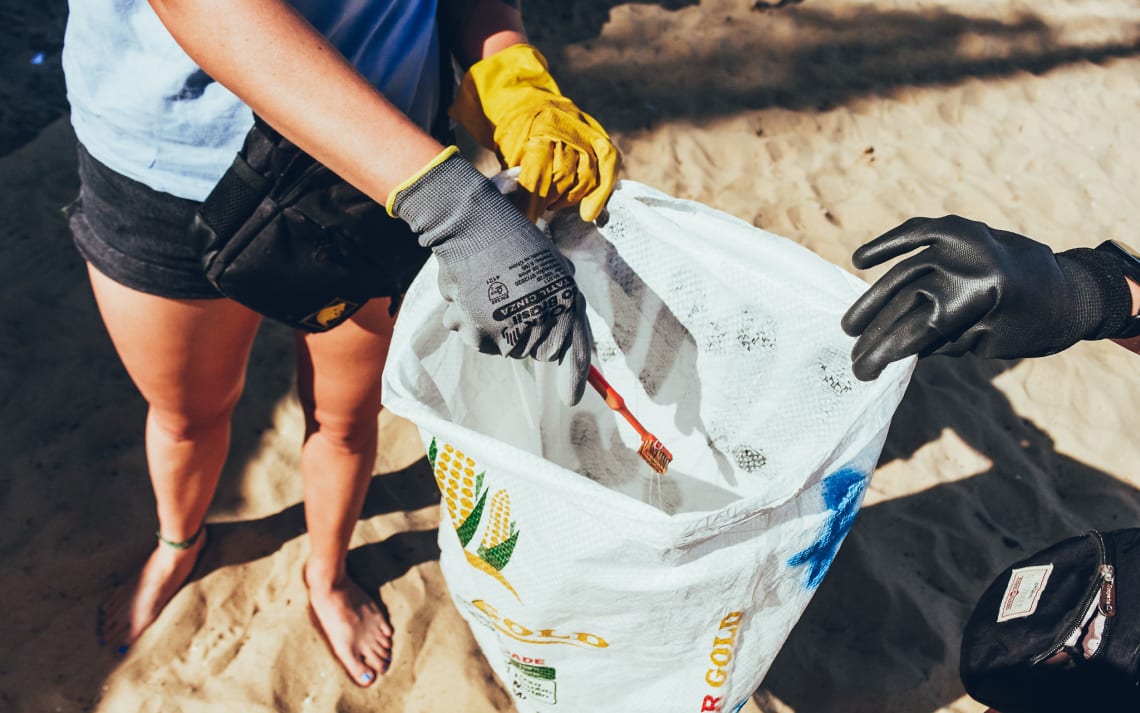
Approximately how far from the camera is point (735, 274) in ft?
4.05

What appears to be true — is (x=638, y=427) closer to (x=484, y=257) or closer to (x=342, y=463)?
(x=484, y=257)

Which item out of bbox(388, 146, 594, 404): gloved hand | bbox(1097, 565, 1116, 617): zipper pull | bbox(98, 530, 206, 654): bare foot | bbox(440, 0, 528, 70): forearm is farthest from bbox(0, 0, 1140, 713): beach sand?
bbox(440, 0, 528, 70): forearm

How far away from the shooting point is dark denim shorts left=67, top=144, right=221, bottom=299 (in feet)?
3.56

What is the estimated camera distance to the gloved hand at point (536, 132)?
1.08 meters

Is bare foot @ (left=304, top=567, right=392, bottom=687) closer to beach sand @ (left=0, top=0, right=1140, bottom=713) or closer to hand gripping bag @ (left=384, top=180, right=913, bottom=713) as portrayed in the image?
beach sand @ (left=0, top=0, right=1140, bottom=713)

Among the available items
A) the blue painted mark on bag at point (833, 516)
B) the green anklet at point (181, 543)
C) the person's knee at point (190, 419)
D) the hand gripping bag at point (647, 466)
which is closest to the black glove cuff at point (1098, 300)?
the hand gripping bag at point (647, 466)

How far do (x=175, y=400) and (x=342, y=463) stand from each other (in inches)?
12.0

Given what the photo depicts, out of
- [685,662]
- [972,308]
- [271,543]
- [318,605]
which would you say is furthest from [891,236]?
[271,543]


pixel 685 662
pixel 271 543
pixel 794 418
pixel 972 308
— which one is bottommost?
pixel 271 543

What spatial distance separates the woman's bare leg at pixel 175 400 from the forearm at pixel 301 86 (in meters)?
0.41

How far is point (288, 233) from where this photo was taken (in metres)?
1.03

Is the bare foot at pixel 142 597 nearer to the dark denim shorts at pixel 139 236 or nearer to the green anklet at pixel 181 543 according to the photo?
the green anklet at pixel 181 543

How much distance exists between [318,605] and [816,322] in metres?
1.16

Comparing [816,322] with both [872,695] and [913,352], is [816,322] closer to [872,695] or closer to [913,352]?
[913,352]
